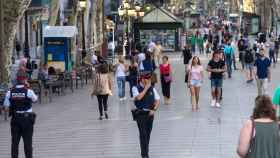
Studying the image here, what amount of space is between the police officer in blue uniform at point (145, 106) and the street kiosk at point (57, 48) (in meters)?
19.1

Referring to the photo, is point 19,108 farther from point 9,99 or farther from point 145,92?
point 145,92

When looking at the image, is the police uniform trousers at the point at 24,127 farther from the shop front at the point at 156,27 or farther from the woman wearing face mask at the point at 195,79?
the shop front at the point at 156,27

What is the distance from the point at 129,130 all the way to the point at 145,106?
14.3 ft

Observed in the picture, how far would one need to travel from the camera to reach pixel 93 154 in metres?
14.8

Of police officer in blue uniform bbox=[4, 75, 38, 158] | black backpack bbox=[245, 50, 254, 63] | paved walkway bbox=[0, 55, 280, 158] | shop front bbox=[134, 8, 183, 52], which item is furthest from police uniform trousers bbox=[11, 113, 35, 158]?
shop front bbox=[134, 8, 183, 52]

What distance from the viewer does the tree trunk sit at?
23.7 m

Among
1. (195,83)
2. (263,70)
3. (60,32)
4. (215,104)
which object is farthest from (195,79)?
(60,32)

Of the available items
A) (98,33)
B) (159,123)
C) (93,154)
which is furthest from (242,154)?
(98,33)

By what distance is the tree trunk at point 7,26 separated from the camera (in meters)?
23.7

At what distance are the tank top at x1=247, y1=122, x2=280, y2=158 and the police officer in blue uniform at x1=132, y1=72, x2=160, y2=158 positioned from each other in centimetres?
529

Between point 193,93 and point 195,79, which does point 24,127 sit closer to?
point 193,93

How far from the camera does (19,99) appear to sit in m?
13.1

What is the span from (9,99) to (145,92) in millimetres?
2217

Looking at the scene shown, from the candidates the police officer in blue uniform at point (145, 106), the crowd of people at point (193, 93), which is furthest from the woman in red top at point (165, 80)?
the police officer in blue uniform at point (145, 106)
